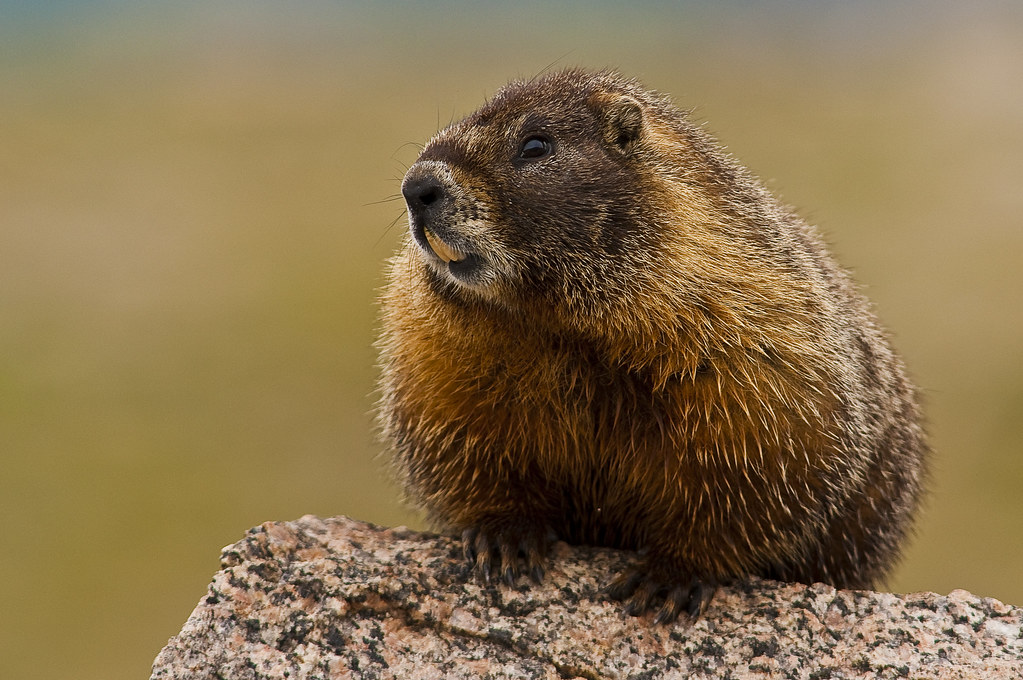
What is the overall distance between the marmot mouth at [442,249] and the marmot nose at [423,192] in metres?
0.08

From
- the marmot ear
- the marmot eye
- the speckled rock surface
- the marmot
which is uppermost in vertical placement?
the marmot ear

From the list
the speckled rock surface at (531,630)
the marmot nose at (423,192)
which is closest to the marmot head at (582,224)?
the marmot nose at (423,192)

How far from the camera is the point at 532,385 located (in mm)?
4266

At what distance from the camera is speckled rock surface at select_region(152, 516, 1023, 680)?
394 cm

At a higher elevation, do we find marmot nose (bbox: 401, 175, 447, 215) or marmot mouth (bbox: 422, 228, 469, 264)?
marmot nose (bbox: 401, 175, 447, 215)

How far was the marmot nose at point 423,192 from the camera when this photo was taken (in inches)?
151

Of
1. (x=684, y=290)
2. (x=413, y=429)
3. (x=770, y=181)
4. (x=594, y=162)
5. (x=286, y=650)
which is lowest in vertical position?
(x=286, y=650)

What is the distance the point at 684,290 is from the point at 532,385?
67 centimetres

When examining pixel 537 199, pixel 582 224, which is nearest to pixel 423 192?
A: pixel 537 199

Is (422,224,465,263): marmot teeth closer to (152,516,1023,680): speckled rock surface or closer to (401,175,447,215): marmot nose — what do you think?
(401,175,447,215): marmot nose

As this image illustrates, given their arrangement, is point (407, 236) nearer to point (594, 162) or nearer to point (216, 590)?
point (594, 162)

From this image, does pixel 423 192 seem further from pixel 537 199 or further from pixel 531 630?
pixel 531 630

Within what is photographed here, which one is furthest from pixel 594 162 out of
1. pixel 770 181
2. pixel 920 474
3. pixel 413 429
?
pixel 920 474

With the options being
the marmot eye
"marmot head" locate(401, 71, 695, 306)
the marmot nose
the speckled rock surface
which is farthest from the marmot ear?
the speckled rock surface
